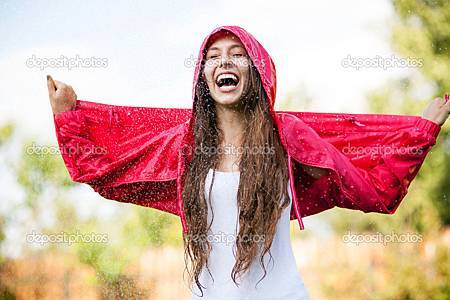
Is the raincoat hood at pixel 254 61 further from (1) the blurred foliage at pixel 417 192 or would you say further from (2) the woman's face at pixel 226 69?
(1) the blurred foliage at pixel 417 192

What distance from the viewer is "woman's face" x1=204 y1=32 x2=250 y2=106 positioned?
8.04 ft

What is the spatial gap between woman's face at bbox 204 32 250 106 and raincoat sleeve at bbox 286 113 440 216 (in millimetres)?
239

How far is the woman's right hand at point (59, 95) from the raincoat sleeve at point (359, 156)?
0.76m

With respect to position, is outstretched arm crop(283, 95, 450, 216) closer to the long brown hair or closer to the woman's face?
the long brown hair

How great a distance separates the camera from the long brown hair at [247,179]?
235 cm

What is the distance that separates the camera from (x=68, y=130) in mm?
2664

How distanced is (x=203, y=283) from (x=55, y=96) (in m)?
0.82

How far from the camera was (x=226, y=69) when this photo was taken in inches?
96.8
